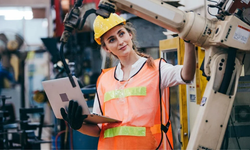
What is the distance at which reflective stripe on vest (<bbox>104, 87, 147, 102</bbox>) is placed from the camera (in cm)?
233

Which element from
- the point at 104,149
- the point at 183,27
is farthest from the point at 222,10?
the point at 104,149

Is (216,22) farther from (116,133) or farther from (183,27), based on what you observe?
(116,133)

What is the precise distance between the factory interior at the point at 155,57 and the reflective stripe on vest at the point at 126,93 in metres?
0.32

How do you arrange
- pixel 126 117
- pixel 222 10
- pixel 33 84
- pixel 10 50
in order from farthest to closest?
pixel 33 84 < pixel 10 50 < pixel 126 117 < pixel 222 10

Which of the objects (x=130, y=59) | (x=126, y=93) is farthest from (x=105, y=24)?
(x=126, y=93)

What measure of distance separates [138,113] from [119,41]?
485mm

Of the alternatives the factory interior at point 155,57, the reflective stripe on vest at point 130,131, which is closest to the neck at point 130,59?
the factory interior at point 155,57

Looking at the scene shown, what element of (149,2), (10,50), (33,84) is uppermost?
(149,2)

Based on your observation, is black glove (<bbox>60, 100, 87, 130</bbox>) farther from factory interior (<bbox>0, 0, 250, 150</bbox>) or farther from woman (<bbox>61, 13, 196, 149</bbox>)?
factory interior (<bbox>0, 0, 250, 150</bbox>)

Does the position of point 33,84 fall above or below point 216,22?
below

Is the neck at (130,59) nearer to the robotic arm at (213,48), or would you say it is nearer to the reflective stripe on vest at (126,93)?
the reflective stripe on vest at (126,93)

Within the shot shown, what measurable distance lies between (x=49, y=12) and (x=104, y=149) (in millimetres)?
9752

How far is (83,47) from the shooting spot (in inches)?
372

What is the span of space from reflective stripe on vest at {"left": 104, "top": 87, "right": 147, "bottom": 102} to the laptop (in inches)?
6.8
